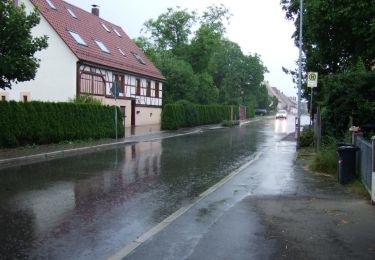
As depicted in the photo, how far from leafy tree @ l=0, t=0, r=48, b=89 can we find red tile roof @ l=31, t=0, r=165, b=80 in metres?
13.2

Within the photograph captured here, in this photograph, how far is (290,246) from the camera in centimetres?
611

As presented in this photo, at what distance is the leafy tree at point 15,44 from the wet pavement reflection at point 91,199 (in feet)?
11.2

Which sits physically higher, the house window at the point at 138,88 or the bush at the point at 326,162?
the house window at the point at 138,88

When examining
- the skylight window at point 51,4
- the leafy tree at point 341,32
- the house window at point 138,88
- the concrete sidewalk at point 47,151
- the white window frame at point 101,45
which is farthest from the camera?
the house window at point 138,88

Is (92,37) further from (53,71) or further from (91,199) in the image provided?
(91,199)

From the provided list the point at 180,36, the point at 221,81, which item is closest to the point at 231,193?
the point at 180,36

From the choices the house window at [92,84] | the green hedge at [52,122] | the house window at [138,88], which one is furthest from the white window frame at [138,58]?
the green hedge at [52,122]

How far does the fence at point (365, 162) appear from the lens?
9656mm

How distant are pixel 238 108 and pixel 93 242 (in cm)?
6671

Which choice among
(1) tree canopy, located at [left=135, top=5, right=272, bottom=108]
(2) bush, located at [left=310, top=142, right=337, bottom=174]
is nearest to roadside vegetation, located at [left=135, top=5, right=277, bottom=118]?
(1) tree canopy, located at [left=135, top=5, right=272, bottom=108]

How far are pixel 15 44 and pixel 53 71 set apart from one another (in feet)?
54.7

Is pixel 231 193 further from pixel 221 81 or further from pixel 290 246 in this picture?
pixel 221 81

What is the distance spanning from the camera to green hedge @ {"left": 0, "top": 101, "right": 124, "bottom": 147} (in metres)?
19.3

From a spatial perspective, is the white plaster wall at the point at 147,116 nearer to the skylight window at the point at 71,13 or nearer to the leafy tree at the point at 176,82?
the leafy tree at the point at 176,82
